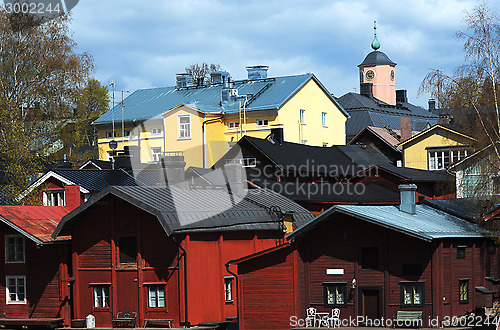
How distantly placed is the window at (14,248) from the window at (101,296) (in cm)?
451

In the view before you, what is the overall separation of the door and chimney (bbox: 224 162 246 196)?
1025 cm

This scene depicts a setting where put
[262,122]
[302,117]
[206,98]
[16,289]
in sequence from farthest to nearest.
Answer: [206,98]
[302,117]
[262,122]
[16,289]

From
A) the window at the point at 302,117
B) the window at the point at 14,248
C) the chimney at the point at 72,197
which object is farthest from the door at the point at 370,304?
the window at the point at 302,117

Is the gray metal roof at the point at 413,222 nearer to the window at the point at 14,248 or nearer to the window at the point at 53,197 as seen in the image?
the window at the point at 14,248

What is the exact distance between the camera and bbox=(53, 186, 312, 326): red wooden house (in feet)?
115

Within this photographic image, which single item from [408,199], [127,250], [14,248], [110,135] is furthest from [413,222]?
[110,135]

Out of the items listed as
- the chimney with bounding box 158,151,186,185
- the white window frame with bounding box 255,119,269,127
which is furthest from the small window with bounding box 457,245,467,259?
the white window frame with bounding box 255,119,269,127

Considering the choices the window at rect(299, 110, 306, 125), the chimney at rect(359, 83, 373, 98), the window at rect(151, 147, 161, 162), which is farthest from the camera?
the chimney at rect(359, 83, 373, 98)

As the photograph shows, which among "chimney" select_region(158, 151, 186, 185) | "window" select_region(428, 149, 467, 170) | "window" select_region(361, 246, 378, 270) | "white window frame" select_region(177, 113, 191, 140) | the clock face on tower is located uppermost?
the clock face on tower

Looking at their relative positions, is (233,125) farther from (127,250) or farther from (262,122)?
(127,250)

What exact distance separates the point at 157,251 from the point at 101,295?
343 cm

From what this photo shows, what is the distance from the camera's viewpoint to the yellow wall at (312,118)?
72.6 metres

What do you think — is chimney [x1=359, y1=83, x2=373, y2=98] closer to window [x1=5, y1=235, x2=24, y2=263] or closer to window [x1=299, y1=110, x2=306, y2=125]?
window [x1=299, y1=110, x2=306, y2=125]

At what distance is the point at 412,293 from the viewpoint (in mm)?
32188
